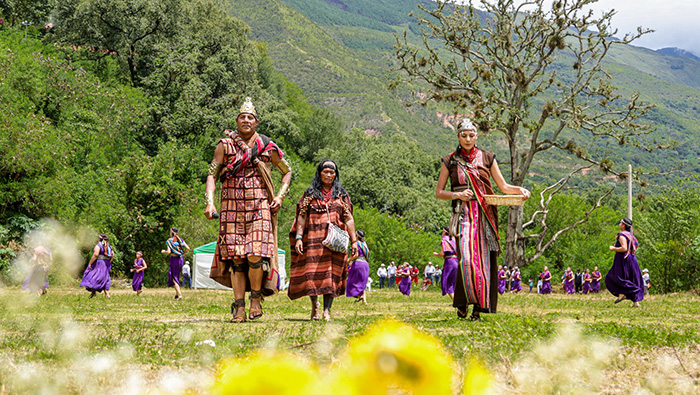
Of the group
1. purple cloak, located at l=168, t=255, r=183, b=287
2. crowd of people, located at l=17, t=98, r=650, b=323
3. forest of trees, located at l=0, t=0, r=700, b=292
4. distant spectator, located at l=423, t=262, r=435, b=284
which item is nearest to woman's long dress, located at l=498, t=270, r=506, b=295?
distant spectator, located at l=423, t=262, r=435, b=284

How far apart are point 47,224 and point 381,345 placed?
3102 cm

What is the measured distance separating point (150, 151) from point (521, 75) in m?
24.4

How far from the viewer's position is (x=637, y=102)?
26.7 meters

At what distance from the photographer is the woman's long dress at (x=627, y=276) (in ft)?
51.1

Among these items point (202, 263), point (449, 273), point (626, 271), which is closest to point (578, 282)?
point (202, 263)

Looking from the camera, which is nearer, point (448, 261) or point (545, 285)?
point (448, 261)

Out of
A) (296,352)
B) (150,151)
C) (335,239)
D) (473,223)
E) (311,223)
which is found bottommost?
(150,151)

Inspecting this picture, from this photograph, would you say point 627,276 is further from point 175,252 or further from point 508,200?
point 175,252

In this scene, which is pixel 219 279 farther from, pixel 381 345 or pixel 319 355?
pixel 381 345

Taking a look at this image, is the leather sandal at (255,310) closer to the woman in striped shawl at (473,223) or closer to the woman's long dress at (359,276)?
the woman in striped shawl at (473,223)

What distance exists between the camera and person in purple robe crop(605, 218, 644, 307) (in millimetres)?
15523

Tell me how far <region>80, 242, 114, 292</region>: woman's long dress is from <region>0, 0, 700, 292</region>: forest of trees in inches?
373

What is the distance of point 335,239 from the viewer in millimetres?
8922

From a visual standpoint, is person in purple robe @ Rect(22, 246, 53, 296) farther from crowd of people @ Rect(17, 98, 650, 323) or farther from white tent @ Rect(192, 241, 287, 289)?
white tent @ Rect(192, 241, 287, 289)
